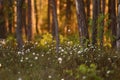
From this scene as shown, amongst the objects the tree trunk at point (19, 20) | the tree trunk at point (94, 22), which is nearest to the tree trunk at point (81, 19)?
the tree trunk at point (94, 22)

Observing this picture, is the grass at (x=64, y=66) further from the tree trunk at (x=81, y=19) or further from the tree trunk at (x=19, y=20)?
the tree trunk at (x=19, y=20)

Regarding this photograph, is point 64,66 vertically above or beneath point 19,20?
beneath

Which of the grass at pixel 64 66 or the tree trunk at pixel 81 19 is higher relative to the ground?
the tree trunk at pixel 81 19

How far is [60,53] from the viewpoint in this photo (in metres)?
11.4

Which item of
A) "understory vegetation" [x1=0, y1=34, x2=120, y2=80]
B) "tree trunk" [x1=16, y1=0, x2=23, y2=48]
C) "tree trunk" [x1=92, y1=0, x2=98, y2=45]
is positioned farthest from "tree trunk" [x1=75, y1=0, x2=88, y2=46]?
"tree trunk" [x1=16, y1=0, x2=23, y2=48]

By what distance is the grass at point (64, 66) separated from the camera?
8.36m

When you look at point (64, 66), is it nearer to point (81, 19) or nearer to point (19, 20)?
point (81, 19)

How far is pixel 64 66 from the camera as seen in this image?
9.55 meters

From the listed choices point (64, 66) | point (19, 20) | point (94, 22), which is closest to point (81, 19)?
point (94, 22)

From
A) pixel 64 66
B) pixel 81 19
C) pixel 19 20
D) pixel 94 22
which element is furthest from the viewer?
pixel 19 20

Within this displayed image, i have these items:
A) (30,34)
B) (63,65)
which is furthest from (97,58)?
(30,34)

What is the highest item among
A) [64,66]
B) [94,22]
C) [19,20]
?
[19,20]

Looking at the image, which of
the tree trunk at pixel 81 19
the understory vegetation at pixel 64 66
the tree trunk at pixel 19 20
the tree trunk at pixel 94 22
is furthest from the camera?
the tree trunk at pixel 19 20

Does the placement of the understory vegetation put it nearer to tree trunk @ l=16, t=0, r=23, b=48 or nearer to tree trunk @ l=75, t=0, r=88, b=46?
tree trunk @ l=75, t=0, r=88, b=46
